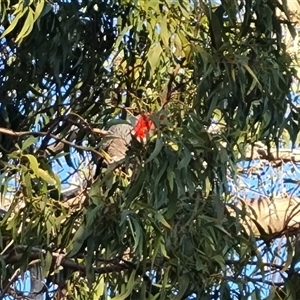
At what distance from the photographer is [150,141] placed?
1.87 meters

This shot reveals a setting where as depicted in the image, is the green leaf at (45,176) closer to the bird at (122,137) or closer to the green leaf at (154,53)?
the bird at (122,137)

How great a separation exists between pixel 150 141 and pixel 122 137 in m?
0.27

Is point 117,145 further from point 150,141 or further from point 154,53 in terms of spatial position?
point 150,141

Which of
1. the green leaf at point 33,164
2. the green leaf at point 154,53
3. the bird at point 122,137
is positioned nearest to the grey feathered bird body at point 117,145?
the bird at point 122,137

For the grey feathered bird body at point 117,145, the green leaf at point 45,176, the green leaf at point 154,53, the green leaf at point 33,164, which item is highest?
the green leaf at point 154,53

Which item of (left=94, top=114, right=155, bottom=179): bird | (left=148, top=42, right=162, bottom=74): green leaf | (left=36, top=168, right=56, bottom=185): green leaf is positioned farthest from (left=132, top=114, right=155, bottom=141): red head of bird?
(left=148, top=42, right=162, bottom=74): green leaf

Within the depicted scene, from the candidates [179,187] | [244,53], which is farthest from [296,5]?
[179,187]

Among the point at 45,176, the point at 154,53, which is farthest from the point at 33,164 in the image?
the point at 154,53

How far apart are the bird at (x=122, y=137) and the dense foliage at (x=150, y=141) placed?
1.3 inches

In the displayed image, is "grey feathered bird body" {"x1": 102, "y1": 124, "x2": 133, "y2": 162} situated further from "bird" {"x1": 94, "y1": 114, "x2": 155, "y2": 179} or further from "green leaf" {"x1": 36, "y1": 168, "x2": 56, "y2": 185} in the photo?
"green leaf" {"x1": 36, "y1": 168, "x2": 56, "y2": 185}

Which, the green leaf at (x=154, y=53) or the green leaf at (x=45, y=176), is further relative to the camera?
the green leaf at (x=154, y=53)

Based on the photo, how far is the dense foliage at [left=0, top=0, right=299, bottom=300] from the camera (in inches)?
73.5

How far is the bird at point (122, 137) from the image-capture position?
1.92 meters

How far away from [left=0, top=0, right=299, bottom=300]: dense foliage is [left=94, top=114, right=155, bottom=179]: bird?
34 mm
